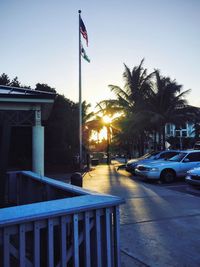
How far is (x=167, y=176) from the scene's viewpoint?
14.2m

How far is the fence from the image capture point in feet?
8.33

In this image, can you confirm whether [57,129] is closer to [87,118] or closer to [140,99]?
[140,99]

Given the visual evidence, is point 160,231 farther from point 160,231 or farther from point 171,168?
point 171,168

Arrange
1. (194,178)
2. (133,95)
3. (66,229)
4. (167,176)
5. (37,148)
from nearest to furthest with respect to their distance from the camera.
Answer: (66,229)
(194,178)
(37,148)
(167,176)
(133,95)

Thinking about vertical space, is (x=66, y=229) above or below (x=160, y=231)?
above

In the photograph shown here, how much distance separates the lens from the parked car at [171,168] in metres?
14.0

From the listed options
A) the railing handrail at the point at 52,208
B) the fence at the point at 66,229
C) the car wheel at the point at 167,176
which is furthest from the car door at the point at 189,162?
the railing handrail at the point at 52,208

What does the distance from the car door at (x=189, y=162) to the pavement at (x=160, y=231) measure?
4.53 metres

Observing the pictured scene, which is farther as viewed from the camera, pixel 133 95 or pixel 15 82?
pixel 133 95

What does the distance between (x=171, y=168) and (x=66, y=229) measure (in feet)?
38.8

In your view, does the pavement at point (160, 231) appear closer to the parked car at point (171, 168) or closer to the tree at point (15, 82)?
the parked car at point (171, 168)

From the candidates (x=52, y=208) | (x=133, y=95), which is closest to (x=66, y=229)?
(x=52, y=208)

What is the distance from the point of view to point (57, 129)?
22.4m

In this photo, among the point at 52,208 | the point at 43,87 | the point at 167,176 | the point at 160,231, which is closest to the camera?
the point at 52,208
